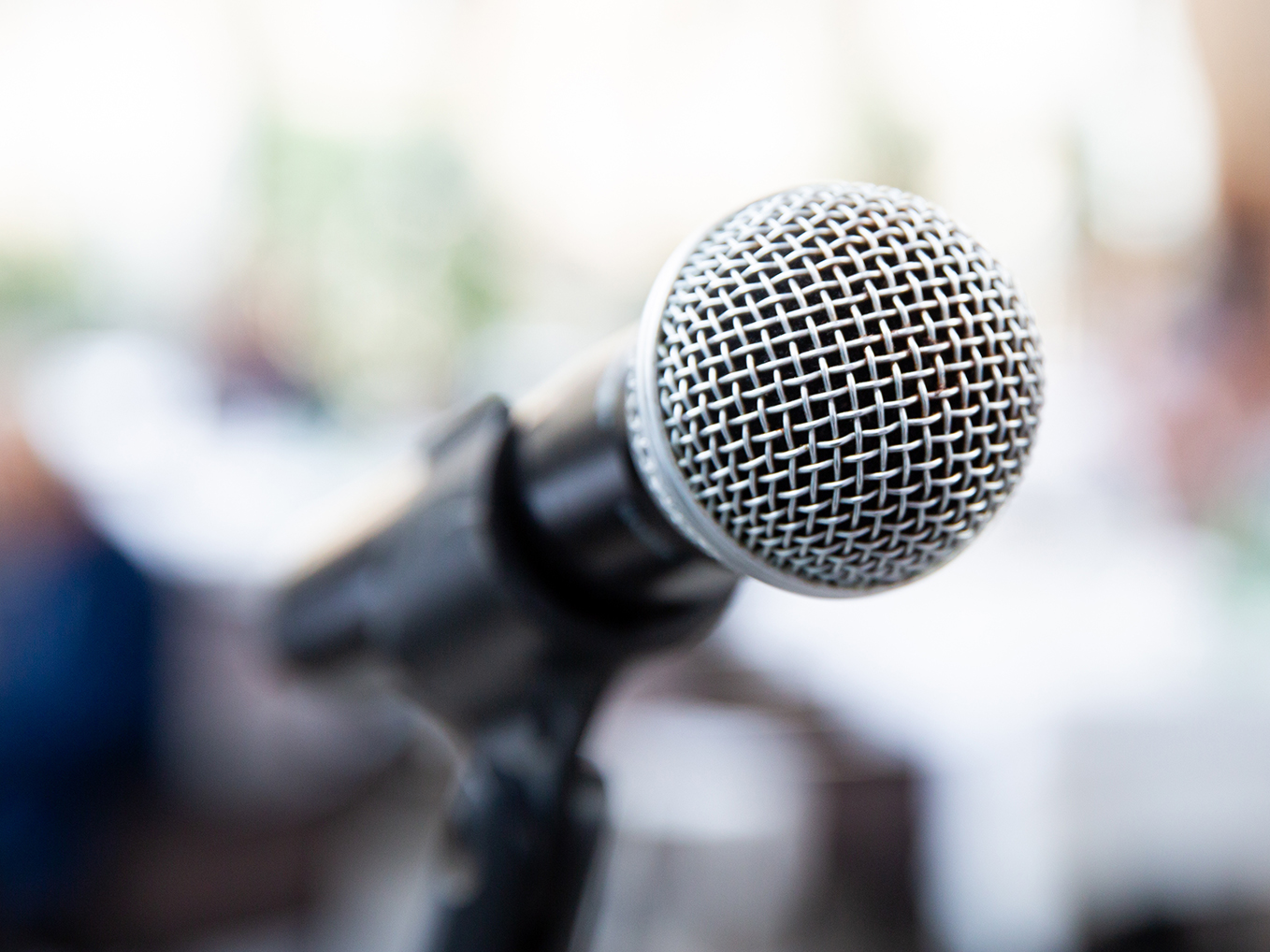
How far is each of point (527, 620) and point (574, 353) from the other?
325cm

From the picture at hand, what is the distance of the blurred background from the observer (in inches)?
84.4

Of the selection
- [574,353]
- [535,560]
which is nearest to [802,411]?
[535,560]

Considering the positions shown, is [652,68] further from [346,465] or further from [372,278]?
A: [346,465]

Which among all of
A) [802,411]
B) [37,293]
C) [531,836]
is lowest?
[37,293]

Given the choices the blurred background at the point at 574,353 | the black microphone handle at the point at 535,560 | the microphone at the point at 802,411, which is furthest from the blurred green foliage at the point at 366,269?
the microphone at the point at 802,411

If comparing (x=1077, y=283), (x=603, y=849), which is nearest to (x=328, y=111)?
(x=1077, y=283)

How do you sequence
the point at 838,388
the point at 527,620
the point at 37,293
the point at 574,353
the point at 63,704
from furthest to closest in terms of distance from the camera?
the point at 37,293 < the point at 574,353 < the point at 63,704 < the point at 527,620 < the point at 838,388

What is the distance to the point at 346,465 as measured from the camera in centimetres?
342

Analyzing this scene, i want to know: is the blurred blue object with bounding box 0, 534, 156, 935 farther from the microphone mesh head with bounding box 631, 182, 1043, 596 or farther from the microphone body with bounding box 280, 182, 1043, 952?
the microphone mesh head with bounding box 631, 182, 1043, 596

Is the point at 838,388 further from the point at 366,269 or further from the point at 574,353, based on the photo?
the point at 366,269

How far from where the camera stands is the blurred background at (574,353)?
2145mm

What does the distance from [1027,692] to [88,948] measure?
6.38ft

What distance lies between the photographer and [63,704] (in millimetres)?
2182

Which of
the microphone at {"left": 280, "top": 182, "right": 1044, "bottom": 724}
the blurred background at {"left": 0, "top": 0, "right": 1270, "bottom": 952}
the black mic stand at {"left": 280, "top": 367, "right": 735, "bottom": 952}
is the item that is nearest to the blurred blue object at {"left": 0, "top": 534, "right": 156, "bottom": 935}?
the blurred background at {"left": 0, "top": 0, "right": 1270, "bottom": 952}
